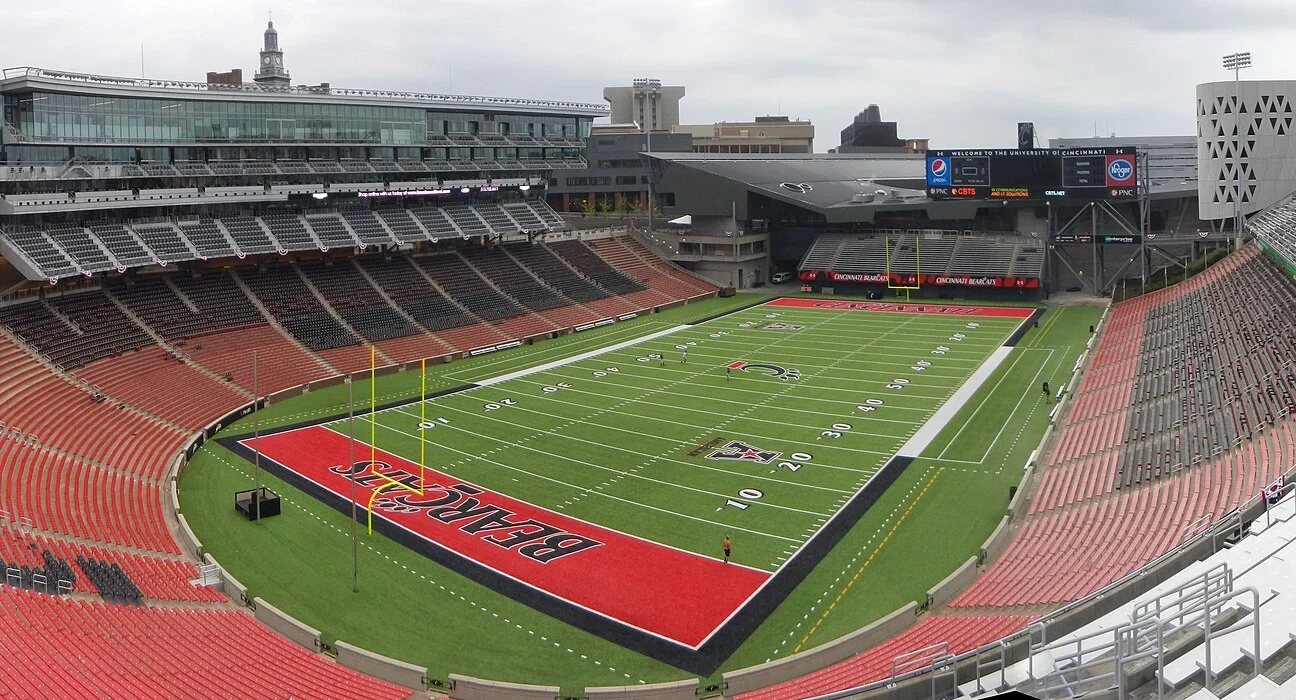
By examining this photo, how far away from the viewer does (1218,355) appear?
1339 inches

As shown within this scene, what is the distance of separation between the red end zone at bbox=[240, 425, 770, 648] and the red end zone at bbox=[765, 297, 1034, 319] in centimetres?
3624

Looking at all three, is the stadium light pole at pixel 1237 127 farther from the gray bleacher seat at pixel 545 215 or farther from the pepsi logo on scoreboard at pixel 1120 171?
the gray bleacher seat at pixel 545 215

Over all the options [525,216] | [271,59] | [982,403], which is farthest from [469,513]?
[271,59]

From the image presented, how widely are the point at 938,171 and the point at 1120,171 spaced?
10.3m

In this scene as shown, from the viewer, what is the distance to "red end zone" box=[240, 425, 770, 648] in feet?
73.5

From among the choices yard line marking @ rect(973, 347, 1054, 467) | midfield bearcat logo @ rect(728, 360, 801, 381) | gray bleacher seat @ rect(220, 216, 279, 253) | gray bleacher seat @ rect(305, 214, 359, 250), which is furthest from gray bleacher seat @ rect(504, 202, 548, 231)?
yard line marking @ rect(973, 347, 1054, 467)

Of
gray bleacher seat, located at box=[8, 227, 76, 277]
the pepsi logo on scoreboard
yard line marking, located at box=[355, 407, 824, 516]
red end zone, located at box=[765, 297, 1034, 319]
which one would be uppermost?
the pepsi logo on scoreboard

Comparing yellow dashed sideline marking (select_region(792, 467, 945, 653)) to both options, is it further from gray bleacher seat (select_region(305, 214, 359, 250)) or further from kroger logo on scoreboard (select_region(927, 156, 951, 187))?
kroger logo on scoreboard (select_region(927, 156, 951, 187))

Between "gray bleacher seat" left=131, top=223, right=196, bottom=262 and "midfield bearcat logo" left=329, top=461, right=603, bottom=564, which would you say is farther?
"gray bleacher seat" left=131, top=223, right=196, bottom=262

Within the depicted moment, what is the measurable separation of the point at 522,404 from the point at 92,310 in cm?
1821

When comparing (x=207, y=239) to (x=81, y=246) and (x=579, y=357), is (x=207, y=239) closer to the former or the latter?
(x=81, y=246)

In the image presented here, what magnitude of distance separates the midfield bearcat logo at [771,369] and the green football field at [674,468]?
0.22m

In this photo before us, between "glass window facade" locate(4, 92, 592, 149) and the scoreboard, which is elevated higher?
"glass window facade" locate(4, 92, 592, 149)

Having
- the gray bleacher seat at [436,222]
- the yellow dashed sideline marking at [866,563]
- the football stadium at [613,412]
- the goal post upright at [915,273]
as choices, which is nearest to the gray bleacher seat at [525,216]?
the football stadium at [613,412]
